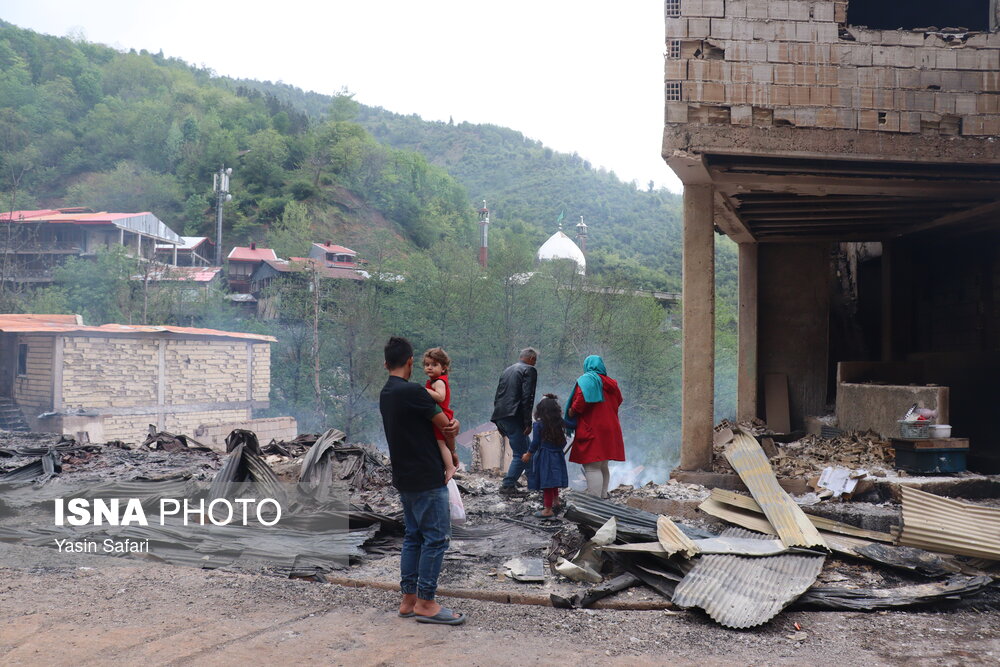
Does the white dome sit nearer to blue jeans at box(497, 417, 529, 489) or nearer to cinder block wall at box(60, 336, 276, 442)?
cinder block wall at box(60, 336, 276, 442)

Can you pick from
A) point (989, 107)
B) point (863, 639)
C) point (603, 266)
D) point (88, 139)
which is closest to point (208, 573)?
point (863, 639)

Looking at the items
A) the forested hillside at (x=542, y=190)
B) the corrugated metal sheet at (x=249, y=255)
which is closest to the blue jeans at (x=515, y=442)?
the corrugated metal sheet at (x=249, y=255)

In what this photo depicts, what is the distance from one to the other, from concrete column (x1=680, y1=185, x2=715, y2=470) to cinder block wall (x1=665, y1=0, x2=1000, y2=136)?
99 centimetres

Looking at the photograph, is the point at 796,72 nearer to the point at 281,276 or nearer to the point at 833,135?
the point at 833,135

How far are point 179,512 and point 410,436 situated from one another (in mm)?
3649

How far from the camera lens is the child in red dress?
4070mm

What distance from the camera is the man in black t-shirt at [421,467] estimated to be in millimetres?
3924

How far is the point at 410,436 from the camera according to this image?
3.96 m

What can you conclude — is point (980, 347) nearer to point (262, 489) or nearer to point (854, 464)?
point (854, 464)

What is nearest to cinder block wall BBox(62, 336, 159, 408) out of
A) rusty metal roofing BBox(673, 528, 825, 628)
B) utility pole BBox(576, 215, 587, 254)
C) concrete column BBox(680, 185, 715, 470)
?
concrete column BBox(680, 185, 715, 470)

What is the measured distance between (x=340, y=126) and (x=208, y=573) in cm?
6335

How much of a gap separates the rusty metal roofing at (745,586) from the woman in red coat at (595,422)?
211 cm

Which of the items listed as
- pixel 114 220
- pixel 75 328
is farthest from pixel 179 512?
pixel 114 220

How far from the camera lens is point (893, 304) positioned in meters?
11.2
